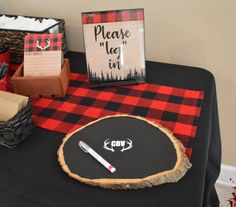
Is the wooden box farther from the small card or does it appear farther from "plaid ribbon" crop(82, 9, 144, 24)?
"plaid ribbon" crop(82, 9, 144, 24)

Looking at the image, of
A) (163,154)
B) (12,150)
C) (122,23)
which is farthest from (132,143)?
(122,23)

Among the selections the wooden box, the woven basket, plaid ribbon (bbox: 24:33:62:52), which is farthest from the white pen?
plaid ribbon (bbox: 24:33:62:52)

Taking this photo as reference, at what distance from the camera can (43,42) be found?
0.94 m

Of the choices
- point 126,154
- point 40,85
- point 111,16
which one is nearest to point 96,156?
point 126,154

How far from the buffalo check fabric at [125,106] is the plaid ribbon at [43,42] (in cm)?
15

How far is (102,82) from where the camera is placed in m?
0.97

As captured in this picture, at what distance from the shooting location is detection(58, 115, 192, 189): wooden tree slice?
60 cm

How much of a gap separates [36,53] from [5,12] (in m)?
0.52

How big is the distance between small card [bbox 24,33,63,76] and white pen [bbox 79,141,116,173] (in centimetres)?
32

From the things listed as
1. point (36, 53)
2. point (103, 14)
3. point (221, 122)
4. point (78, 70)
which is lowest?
point (221, 122)

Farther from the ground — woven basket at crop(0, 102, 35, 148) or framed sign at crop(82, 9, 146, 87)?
framed sign at crop(82, 9, 146, 87)

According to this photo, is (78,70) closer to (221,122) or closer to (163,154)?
(163,154)

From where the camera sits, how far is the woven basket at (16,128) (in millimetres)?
688

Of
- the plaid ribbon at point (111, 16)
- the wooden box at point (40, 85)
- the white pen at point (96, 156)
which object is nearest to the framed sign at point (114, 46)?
the plaid ribbon at point (111, 16)
